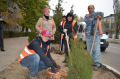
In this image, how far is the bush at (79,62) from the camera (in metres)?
1.76

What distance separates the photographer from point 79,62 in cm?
175

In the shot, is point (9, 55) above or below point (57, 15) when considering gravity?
below

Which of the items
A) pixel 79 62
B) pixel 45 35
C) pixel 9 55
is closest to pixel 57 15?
pixel 9 55

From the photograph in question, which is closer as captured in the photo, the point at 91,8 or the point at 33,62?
the point at 33,62

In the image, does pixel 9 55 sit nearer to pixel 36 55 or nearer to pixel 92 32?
pixel 36 55

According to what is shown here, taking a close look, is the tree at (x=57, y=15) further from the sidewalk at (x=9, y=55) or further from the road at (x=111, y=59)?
the road at (x=111, y=59)

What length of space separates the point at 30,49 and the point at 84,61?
5.12ft

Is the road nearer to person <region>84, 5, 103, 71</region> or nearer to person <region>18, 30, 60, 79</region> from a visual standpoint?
person <region>84, 5, 103, 71</region>

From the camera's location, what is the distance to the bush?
1763mm

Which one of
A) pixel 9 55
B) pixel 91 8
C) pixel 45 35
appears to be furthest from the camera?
pixel 9 55

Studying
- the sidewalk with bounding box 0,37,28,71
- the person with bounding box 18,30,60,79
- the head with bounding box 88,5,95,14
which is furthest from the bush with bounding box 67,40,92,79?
the sidewalk with bounding box 0,37,28,71

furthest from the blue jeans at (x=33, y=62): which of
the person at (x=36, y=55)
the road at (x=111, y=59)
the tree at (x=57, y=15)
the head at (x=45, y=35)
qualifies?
the tree at (x=57, y=15)

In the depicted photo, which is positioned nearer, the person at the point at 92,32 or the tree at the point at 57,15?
the person at the point at 92,32

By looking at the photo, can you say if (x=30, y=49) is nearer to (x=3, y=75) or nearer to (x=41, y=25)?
(x=3, y=75)
